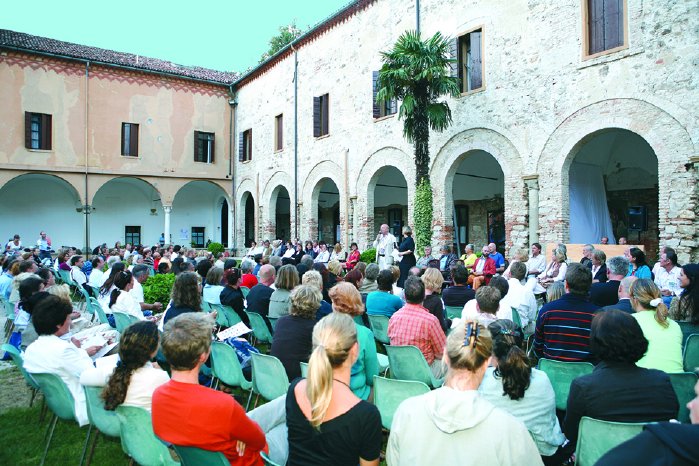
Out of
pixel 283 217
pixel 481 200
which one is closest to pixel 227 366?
pixel 481 200

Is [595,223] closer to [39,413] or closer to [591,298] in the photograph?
[591,298]

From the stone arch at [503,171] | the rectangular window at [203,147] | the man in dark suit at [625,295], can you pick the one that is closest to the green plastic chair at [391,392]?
the man in dark suit at [625,295]

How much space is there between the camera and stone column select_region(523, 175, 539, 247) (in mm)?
11297

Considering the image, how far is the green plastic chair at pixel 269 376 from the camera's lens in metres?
3.59

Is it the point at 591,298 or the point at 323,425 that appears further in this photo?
the point at 591,298

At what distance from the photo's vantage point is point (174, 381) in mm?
2467

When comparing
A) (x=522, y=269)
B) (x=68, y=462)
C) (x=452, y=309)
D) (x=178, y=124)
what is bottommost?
(x=68, y=462)

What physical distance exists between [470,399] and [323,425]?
667 mm

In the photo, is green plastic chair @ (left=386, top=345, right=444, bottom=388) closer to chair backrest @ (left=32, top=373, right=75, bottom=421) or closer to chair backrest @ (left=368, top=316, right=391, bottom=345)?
chair backrest @ (left=368, top=316, right=391, bottom=345)

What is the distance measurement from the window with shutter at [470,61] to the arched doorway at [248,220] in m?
14.1

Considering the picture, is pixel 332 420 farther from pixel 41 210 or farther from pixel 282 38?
pixel 282 38

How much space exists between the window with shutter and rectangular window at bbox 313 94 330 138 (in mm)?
6602

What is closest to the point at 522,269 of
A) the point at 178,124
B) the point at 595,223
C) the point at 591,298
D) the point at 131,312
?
the point at 591,298

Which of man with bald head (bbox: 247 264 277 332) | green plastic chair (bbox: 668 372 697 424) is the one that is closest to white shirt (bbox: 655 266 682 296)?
green plastic chair (bbox: 668 372 697 424)
